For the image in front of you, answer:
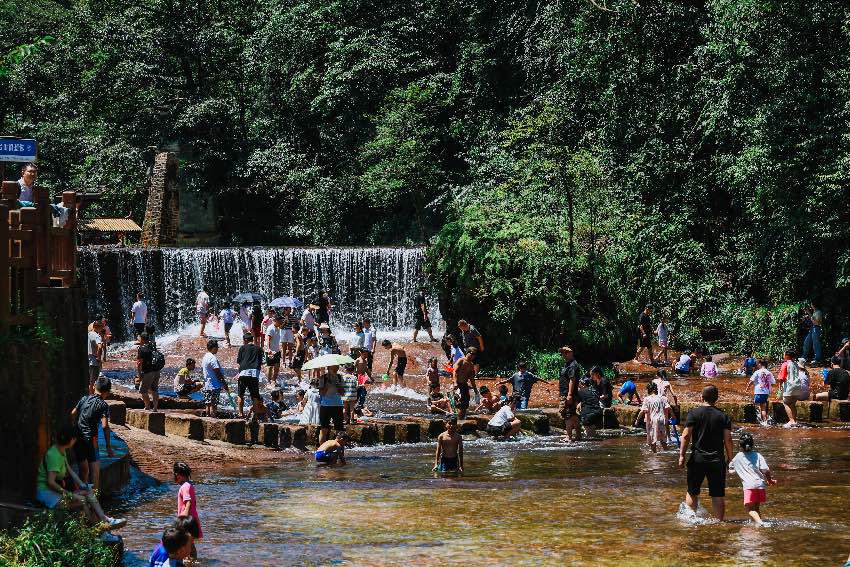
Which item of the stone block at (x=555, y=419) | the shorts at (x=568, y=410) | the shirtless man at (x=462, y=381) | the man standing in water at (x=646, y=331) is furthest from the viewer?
the man standing in water at (x=646, y=331)

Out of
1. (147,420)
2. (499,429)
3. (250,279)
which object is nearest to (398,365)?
(499,429)

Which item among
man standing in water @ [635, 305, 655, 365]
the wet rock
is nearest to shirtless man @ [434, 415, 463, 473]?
the wet rock

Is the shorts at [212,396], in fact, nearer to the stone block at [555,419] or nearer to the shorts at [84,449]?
the stone block at [555,419]

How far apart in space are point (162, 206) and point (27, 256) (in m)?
38.1

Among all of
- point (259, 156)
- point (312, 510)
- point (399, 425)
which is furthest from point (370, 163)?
point (312, 510)

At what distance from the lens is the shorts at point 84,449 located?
14.4m

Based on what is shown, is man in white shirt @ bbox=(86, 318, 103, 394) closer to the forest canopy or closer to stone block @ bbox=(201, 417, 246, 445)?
stone block @ bbox=(201, 417, 246, 445)

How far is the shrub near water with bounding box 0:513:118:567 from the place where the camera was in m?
10.9

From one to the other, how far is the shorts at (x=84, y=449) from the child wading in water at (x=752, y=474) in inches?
283

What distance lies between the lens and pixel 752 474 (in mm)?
14016

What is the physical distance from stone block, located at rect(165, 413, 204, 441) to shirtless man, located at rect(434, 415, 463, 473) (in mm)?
4698

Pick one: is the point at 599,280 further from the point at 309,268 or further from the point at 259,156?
the point at 259,156

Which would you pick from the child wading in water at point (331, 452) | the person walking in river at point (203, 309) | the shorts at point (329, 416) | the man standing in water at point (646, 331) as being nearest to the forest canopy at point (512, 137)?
the man standing in water at point (646, 331)

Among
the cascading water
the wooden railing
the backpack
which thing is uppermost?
the wooden railing
